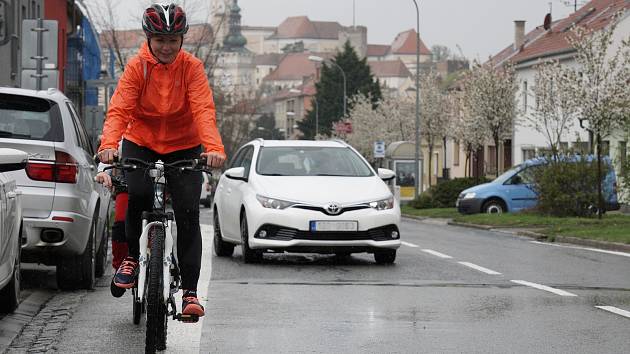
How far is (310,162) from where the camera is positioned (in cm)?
1559

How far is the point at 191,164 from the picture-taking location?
7473 millimetres

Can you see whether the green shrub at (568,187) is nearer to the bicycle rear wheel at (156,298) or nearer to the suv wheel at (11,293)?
the suv wheel at (11,293)

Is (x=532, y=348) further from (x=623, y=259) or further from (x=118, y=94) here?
(x=623, y=259)

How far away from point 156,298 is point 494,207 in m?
31.8

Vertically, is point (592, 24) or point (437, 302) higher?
point (592, 24)

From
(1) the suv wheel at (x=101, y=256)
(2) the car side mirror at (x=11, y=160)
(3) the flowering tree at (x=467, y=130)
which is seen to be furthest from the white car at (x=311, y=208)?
(3) the flowering tree at (x=467, y=130)

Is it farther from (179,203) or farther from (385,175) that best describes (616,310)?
(385,175)

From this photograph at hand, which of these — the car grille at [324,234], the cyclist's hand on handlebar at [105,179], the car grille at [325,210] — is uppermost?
the cyclist's hand on handlebar at [105,179]

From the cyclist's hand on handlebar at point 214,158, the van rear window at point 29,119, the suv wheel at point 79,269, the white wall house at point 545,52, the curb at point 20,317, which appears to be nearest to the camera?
the cyclist's hand on handlebar at point 214,158

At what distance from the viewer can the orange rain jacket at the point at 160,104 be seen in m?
7.52

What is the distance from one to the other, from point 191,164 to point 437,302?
3636mm

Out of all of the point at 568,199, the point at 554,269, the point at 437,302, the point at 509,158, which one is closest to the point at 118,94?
the point at 437,302

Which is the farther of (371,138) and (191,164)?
(371,138)

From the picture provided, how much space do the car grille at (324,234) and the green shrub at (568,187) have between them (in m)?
17.1
